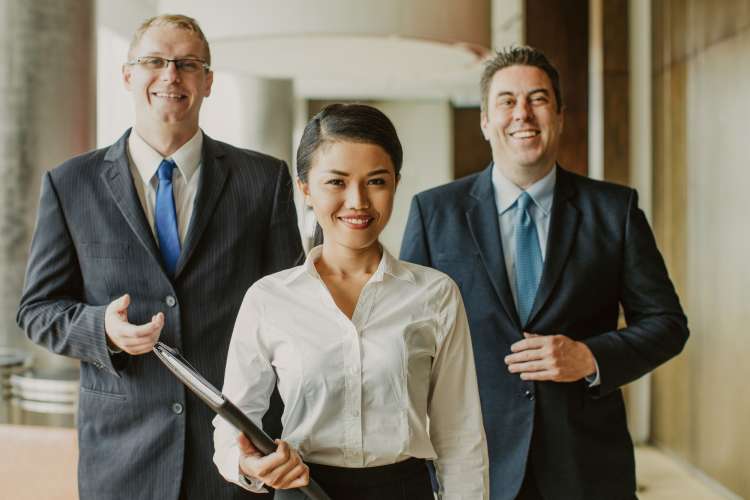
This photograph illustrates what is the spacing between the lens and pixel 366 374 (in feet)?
4.53

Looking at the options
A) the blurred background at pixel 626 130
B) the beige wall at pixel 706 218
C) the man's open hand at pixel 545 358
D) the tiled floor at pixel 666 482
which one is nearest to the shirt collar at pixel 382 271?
the man's open hand at pixel 545 358

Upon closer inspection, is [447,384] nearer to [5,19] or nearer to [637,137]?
Answer: [5,19]

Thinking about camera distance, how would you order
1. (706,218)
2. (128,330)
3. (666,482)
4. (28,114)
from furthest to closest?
(666,482) < (706,218) < (28,114) < (128,330)

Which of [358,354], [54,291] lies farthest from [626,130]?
[358,354]

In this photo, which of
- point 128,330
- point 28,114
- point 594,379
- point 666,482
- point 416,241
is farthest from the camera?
point 666,482

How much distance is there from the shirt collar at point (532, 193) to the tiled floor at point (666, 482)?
3184mm

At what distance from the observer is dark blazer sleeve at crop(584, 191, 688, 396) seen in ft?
6.13

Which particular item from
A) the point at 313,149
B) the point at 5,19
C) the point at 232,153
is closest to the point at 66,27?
the point at 5,19

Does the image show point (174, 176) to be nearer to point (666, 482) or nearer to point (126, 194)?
point (126, 194)

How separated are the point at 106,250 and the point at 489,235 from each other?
0.85 meters

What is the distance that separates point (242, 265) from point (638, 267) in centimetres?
89

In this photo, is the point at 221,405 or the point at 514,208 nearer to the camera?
the point at 221,405

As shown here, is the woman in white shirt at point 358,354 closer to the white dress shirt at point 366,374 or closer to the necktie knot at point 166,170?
the white dress shirt at point 366,374

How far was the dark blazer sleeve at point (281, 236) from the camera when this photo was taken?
6.25ft
